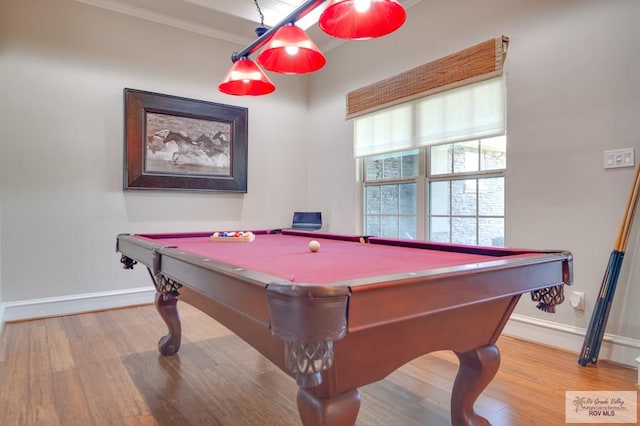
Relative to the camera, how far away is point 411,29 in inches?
139

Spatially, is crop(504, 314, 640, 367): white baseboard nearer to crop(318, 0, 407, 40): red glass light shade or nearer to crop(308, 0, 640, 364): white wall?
crop(308, 0, 640, 364): white wall

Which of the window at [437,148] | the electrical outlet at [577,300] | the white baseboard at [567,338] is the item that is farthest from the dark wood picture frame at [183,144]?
the electrical outlet at [577,300]

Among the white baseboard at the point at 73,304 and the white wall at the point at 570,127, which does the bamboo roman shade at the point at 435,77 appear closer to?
the white wall at the point at 570,127

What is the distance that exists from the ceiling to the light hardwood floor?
301cm

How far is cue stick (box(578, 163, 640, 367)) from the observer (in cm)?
216

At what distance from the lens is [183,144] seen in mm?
3980

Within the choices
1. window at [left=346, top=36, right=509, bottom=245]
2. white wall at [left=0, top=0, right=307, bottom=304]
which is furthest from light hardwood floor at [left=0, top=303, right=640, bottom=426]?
window at [left=346, top=36, right=509, bottom=245]

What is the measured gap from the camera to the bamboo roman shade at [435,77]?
281 cm

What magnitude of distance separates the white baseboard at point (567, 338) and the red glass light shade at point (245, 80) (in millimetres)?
2440

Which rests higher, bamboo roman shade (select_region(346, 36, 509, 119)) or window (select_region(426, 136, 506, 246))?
bamboo roman shade (select_region(346, 36, 509, 119))

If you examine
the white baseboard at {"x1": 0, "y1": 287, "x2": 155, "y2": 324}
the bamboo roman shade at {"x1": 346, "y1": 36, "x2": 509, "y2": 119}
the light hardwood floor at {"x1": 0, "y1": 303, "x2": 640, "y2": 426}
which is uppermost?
the bamboo roman shade at {"x1": 346, "y1": 36, "x2": 509, "y2": 119}

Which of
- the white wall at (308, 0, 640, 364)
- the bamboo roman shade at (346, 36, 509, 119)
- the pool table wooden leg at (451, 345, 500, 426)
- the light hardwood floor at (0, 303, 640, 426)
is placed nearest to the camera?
the pool table wooden leg at (451, 345, 500, 426)

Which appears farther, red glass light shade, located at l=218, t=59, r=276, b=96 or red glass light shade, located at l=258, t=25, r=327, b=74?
red glass light shade, located at l=218, t=59, r=276, b=96

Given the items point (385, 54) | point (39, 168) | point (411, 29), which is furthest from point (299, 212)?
point (39, 168)
